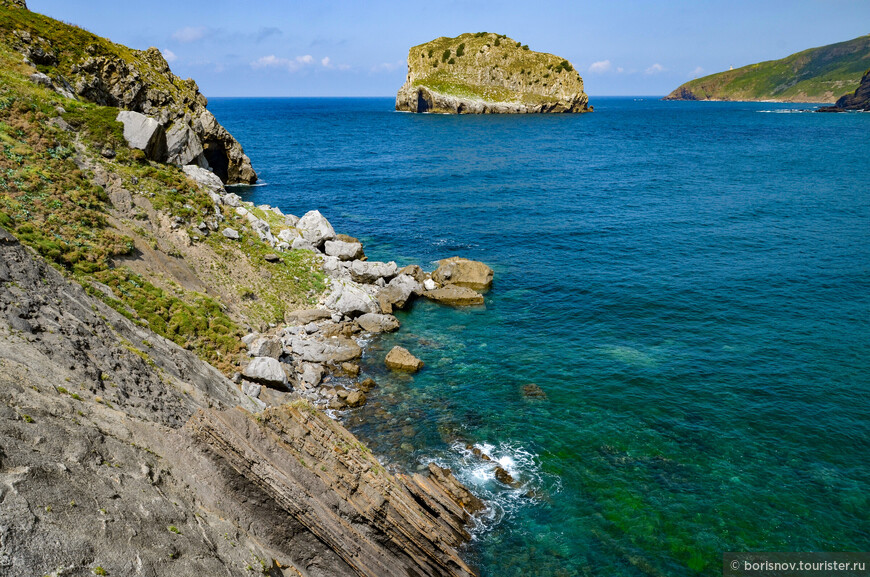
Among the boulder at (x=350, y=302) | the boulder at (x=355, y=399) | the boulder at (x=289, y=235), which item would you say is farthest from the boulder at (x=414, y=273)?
the boulder at (x=355, y=399)

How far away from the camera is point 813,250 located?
188ft

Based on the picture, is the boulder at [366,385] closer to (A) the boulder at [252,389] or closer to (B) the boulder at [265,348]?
(B) the boulder at [265,348]

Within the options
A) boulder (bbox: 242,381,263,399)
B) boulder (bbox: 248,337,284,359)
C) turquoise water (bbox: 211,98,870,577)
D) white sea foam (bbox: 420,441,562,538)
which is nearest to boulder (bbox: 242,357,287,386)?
boulder (bbox: 242,381,263,399)

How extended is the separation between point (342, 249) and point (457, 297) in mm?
13421

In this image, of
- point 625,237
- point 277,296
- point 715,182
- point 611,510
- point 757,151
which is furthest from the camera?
point 757,151

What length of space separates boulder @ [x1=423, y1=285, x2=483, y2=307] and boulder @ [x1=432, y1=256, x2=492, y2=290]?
234 centimetres

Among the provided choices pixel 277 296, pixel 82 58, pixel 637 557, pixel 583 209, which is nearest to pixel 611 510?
pixel 637 557

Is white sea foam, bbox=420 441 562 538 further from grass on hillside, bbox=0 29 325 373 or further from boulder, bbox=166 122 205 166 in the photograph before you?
boulder, bbox=166 122 205 166

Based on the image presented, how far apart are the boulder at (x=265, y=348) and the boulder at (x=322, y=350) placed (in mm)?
1920

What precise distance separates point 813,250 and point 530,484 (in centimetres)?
5210

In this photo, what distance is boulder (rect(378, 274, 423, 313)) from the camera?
149 feet

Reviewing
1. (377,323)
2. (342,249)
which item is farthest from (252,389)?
(342,249)

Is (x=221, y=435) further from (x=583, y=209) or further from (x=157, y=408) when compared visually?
(x=583, y=209)

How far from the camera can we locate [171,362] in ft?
82.2
